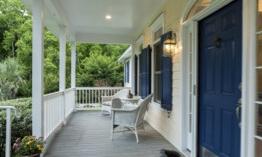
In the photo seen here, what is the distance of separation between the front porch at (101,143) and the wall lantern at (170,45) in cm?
178

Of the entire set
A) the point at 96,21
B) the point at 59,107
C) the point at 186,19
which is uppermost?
the point at 96,21

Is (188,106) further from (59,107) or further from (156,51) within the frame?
(59,107)

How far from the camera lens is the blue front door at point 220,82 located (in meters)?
2.85

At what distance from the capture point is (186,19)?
4293 millimetres

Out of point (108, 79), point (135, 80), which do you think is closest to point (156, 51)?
point (135, 80)

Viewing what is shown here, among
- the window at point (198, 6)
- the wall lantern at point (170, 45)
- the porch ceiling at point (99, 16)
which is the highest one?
the porch ceiling at point (99, 16)

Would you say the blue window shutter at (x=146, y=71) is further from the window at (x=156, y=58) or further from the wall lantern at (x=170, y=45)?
the wall lantern at (x=170, y=45)

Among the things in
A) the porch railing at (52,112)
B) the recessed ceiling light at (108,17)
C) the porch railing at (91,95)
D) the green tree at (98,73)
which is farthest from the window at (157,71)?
the green tree at (98,73)

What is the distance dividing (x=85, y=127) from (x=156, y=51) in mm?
2700

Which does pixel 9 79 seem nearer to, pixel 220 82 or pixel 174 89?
pixel 174 89

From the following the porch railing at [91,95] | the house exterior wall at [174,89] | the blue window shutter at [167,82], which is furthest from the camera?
the porch railing at [91,95]

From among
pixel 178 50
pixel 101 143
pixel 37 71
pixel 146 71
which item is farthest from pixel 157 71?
pixel 37 71

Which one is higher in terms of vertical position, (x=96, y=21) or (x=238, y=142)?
(x=96, y=21)

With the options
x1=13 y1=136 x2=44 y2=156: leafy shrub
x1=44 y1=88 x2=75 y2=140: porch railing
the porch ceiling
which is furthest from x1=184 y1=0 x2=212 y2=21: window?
x1=13 y1=136 x2=44 y2=156: leafy shrub
